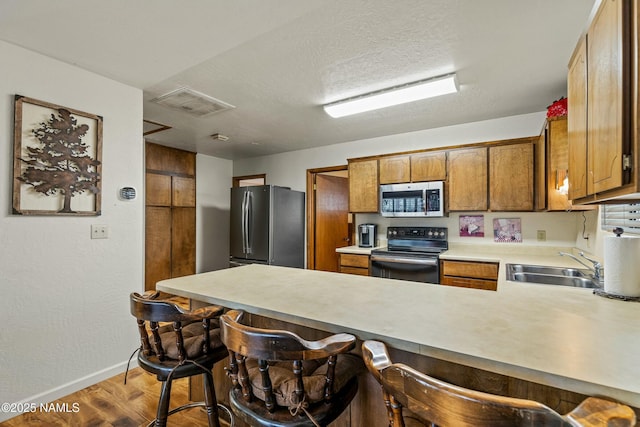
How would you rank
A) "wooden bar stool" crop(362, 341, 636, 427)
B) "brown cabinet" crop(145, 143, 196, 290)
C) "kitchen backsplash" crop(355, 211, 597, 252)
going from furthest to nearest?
"brown cabinet" crop(145, 143, 196, 290)
"kitchen backsplash" crop(355, 211, 597, 252)
"wooden bar stool" crop(362, 341, 636, 427)

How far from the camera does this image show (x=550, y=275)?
7.61ft

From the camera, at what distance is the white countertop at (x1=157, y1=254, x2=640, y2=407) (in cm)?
76

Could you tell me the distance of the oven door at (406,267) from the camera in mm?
3109

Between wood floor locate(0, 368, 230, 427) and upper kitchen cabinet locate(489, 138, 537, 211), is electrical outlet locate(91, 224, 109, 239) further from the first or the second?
upper kitchen cabinet locate(489, 138, 537, 211)

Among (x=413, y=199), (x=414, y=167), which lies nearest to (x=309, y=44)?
(x=414, y=167)

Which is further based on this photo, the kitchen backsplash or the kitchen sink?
the kitchen backsplash

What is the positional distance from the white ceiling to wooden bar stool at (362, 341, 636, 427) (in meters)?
1.68

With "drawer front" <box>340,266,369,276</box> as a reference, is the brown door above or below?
above

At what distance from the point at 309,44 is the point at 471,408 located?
1.97 metres

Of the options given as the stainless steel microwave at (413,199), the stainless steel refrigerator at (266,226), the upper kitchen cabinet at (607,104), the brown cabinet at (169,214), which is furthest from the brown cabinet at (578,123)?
the brown cabinet at (169,214)

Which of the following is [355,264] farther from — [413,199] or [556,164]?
[556,164]

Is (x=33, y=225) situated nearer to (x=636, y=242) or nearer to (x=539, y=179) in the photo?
(x=636, y=242)

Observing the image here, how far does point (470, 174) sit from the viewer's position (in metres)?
3.25

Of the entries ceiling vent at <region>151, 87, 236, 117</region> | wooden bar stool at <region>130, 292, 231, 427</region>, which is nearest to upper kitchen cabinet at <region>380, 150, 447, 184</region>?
ceiling vent at <region>151, 87, 236, 117</region>
